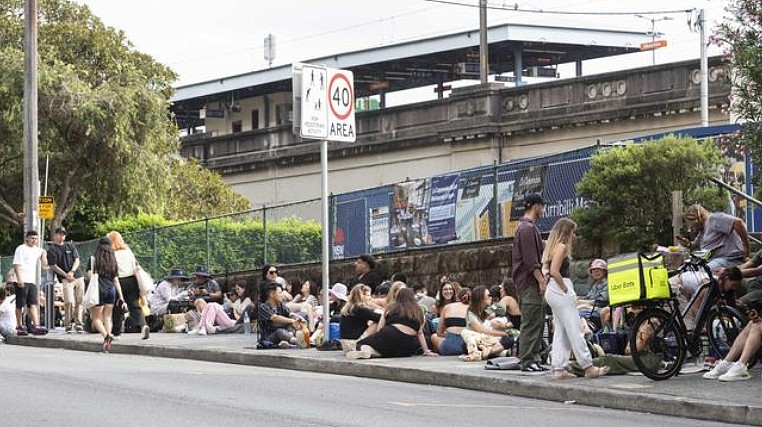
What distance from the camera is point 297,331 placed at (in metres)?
21.5

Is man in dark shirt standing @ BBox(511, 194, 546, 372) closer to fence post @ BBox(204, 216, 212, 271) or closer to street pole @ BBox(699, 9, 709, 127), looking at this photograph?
fence post @ BBox(204, 216, 212, 271)

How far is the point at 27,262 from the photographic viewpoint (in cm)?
2517

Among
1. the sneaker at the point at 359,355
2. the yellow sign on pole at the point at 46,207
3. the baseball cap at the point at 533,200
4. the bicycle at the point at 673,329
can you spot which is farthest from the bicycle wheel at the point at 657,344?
the yellow sign on pole at the point at 46,207

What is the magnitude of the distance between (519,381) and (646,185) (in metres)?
7.09

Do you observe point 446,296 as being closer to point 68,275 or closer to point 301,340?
point 301,340

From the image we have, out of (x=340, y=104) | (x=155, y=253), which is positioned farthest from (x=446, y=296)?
(x=155, y=253)

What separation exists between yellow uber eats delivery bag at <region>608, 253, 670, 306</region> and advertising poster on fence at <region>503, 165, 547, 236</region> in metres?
9.35

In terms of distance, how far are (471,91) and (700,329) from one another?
2691 centimetres

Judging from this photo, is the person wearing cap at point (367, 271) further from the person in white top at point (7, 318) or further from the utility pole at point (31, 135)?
the utility pole at point (31, 135)

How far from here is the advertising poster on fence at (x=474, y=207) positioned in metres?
25.5

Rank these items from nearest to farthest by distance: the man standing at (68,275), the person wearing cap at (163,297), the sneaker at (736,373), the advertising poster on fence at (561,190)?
1. the sneaker at (736,373)
2. the advertising poster on fence at (561,190)
3. the man standing at (68,275)
4. the person wearing cap at (163,297)

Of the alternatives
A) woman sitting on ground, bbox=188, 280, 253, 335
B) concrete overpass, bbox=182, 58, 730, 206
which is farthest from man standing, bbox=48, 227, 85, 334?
concrete overpass, bbox=182, 58, 730, 206

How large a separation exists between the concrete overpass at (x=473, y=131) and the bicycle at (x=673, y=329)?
16483mm

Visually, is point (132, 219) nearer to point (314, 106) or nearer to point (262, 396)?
point (314, 106)
